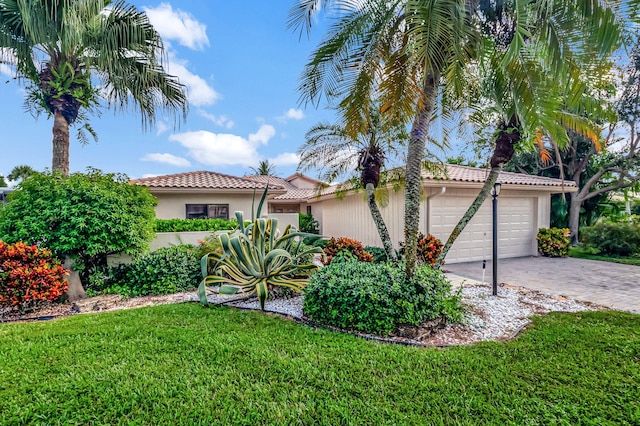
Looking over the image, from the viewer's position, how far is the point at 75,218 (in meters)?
6.11

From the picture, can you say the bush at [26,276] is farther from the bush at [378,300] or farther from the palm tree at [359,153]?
the palm tree at [359,153]

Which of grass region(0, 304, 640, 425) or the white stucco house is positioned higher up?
the white stucco house

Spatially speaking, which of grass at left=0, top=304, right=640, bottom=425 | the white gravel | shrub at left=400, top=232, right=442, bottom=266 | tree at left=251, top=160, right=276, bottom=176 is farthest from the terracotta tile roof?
tree at left=251, top=160, right=276, bottom=176

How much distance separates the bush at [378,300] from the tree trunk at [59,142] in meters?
8.61

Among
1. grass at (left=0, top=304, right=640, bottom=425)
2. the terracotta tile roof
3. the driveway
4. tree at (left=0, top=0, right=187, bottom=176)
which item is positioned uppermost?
tree at (left=0, top=0, right=187, bottom=176)

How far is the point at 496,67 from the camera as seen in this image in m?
5.12

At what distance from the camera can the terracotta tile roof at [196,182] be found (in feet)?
39.3

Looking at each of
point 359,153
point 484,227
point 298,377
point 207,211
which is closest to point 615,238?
point 484,227

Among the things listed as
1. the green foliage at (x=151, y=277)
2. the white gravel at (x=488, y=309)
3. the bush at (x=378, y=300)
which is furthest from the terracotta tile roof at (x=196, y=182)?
the bush at (x=378, y=300)

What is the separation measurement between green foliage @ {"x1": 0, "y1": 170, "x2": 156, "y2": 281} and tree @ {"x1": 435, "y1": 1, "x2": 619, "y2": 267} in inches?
307

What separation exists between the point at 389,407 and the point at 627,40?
5844 millimetres

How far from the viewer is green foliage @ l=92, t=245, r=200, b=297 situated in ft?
22.5

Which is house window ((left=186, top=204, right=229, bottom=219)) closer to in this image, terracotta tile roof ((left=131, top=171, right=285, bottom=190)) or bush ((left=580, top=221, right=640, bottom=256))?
terracotta tile roof ((left=131, top=171, right=285, bottom=190))

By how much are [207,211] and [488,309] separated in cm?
1124
